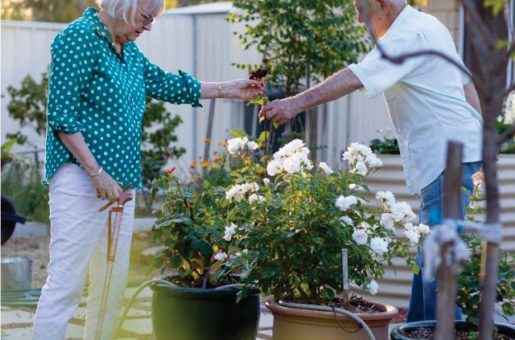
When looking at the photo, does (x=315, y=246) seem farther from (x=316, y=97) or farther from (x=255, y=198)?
(x=316, y=97)

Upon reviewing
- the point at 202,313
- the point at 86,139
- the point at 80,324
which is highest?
the point at 86,139

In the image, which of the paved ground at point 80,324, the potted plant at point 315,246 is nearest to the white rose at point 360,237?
the potted plant at point 315,246

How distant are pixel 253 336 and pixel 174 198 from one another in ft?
2.40

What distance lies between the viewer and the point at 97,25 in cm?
445

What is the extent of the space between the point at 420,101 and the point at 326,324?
109cm

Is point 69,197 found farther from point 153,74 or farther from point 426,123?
point 426,123

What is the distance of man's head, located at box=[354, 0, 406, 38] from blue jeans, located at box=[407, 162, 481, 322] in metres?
0.70

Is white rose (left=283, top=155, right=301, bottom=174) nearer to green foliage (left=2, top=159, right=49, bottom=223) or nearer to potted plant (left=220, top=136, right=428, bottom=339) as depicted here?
potted plant (left=220, top=136, right=428, bottom=339)

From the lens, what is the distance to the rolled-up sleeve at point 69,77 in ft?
14.1

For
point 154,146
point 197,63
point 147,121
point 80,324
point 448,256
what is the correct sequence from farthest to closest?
point 197,63 < point 154,146 < point 147,121 < point 80,324 < point 448,256

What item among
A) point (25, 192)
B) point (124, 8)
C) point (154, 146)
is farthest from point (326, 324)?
point (154, 146)

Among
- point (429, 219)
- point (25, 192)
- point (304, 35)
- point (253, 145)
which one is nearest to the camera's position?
point (429, 219)

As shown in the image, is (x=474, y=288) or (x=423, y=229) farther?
(x=423, y=229)

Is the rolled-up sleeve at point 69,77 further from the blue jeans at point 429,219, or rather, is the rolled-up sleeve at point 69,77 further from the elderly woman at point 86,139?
the blue jeans at point 429,219
